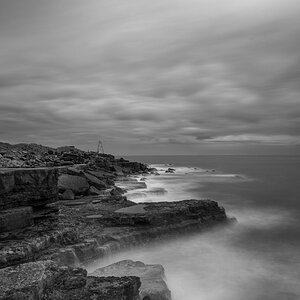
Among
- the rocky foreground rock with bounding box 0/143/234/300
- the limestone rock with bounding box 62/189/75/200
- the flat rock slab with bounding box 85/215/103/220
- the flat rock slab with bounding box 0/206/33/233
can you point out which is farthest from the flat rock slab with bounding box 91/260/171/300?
the limestone rock with bounding box 62/189/75/200

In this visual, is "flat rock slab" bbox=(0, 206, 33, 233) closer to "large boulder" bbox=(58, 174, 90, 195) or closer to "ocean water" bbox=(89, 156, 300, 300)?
"ocean water" bbox=(89, 156, 300, 300)

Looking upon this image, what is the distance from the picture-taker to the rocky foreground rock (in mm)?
5273

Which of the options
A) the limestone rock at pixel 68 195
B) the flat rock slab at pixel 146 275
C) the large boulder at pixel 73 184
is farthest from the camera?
the large boulder at pixel 73 184

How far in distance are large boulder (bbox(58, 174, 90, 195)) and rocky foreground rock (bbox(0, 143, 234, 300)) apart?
213 mm

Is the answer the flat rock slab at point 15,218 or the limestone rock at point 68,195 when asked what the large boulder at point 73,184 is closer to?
the limestone rock at point 68,195

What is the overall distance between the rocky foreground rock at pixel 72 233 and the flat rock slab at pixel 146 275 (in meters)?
0.02

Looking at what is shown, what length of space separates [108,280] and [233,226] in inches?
424

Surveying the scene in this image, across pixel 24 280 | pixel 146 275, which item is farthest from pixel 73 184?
pixel 24 280

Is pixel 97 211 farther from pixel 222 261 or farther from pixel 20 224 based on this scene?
pixel 222 261

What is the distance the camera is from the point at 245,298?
27.6ft

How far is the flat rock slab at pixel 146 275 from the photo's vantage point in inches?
255

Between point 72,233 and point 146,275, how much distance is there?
3246mm

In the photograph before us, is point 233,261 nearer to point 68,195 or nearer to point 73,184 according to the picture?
point 68,195

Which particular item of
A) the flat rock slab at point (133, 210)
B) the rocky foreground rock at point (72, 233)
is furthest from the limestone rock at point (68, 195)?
the flat rock slab at point (133, 210)
